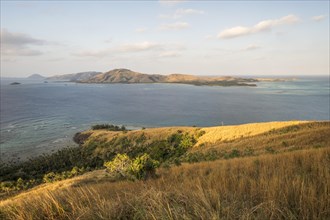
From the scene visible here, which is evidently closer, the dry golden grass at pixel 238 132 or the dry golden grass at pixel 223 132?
the dry golden grass at pixel 238 132

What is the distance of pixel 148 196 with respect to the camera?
4000 mm

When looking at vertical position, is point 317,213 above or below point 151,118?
above

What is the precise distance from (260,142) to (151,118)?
63926 mm

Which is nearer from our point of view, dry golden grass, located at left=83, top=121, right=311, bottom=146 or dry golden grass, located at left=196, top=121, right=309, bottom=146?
dry golden grass, located at left=196, top=121, right=309, bottom=146

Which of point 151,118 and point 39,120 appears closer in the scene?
point 39,120

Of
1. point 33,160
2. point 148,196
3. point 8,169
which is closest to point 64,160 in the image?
point 33,160

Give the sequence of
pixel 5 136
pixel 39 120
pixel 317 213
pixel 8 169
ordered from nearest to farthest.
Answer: pixel 317 213, pixel 8 169, pixel 5 136, pixel 39 120

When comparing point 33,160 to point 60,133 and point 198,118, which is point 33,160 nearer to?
point 60,133

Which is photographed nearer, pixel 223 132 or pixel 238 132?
pixel 238 132

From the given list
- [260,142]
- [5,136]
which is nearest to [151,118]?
[5,136]

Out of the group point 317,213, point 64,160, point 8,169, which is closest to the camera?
point 317,213

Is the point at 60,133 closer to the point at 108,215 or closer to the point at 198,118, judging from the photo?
the point at 198,118

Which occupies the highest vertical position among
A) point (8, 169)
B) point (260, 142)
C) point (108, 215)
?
point (108, 215)

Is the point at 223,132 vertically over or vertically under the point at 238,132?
under
